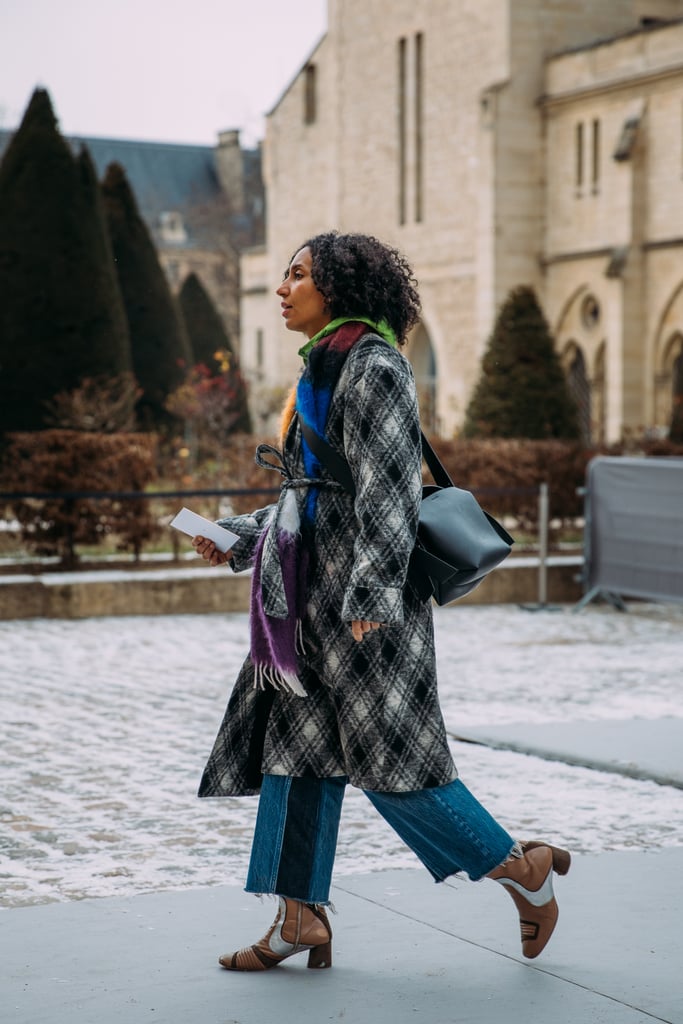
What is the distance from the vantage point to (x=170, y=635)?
41.8 ft

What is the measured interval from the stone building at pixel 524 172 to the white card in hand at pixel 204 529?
26.7 m

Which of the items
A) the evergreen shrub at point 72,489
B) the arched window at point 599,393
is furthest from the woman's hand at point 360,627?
the arched window at point 599,393

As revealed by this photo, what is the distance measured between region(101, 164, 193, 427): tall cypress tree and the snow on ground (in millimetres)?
10523

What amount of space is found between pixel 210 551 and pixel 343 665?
534 millimetres

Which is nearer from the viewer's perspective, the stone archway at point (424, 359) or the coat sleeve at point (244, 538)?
the coat sleeve at point (244, 538)

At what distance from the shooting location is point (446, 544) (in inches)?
169

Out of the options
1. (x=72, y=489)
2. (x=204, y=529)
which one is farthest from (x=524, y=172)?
(x=204, y=529)

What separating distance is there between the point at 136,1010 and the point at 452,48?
1534 inches

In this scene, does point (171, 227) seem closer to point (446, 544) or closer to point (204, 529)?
point (204, 529)

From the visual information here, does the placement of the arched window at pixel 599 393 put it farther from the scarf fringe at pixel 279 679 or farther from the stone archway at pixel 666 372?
the scarf fringe at pixel 279 679

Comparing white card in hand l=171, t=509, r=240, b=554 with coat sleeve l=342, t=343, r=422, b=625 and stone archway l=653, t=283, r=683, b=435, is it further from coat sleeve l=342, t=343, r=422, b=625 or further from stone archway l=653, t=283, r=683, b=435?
stone archway l=653, t=283, r=683, b=435

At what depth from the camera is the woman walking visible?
4219 millimetres

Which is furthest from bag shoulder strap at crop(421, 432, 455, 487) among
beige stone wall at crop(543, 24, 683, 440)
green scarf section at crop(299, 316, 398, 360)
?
beige stone wall at crop(543, 24, 683, 440)

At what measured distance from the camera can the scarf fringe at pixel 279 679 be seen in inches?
167
